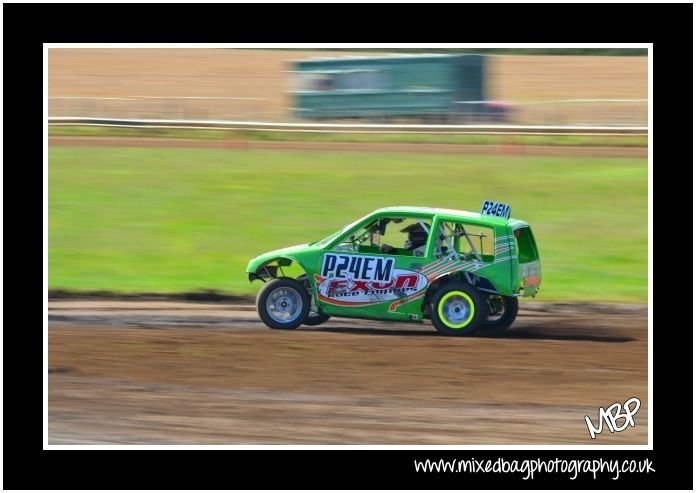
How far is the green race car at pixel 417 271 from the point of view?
12.3m

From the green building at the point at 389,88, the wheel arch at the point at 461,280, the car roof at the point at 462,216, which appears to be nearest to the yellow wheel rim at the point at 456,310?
the wheel arch at the point at 461,280

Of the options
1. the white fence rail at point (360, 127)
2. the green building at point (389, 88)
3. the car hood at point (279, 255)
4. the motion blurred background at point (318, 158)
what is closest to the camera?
the car hood at point (279, 255)

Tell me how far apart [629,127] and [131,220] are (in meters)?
12.6

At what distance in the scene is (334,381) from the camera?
10.9 meters

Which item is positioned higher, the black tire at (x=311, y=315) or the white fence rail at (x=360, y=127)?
the white fence rail at (x=360, y=127)

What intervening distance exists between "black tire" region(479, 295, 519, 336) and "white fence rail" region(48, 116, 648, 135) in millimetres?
12880

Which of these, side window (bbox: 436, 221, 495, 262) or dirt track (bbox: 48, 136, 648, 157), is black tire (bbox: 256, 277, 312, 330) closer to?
side window (bbox: 436, 221, 495, 262)

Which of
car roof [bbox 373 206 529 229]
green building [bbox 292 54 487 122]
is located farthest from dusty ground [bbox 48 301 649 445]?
green building [bbox 292 54 487 122]

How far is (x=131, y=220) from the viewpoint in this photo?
778 inches

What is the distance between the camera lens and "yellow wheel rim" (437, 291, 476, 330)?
12359 mm

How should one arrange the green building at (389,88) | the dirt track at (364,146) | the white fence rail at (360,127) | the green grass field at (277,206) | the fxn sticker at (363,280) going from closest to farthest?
1. the fxn sticker at (363,280)
2. the green grass field at (277,206)
3. the dirt track at (364,146)
4. the white fence rail at (360,127)
5. the green building at (389,88)

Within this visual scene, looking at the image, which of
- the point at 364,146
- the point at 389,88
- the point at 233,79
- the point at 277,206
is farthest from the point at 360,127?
the point at 277,206

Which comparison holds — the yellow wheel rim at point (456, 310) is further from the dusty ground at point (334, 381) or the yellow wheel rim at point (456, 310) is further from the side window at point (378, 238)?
the side window at point (378, 238)

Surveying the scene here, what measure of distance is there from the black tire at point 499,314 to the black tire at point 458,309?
1.51 ft
